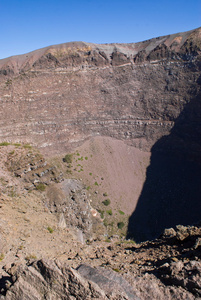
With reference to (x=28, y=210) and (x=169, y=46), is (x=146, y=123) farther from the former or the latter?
(x=28, y=210)

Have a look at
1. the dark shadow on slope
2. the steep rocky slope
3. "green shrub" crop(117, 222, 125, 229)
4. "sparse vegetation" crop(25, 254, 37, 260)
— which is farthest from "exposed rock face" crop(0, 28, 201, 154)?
"sparse vegetation" crop(25, 254, 37, 260)

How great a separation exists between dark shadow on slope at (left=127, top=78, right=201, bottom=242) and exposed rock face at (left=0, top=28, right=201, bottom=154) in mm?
2640

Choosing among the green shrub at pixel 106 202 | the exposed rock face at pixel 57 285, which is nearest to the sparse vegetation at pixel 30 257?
the exposed rock face at pixel 57 285

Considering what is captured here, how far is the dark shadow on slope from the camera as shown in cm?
3694

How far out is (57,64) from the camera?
151 feet

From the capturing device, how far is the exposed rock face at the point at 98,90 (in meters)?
43.1

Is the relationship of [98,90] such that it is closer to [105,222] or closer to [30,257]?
[105,222]

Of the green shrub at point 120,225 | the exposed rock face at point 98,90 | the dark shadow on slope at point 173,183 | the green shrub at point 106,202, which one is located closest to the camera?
the green shrub at point 120,225

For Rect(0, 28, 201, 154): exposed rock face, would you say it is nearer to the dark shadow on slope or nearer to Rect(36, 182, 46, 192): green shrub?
the dark shadow on slope

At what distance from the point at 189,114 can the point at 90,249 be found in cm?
3546

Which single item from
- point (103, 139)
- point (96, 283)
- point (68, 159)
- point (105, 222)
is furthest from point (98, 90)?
point (96, 283)

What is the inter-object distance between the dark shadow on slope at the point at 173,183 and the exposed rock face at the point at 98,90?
2640 millimetres

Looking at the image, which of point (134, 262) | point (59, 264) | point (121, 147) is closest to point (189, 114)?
point (121, 147)

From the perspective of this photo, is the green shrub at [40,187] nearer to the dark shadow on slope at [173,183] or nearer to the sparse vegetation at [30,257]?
the sparse vegetation at [30,257]
